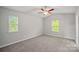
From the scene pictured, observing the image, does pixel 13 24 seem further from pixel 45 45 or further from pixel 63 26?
pixel 63 26

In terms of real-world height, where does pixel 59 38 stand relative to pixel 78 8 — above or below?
below

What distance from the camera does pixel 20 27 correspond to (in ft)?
8.03

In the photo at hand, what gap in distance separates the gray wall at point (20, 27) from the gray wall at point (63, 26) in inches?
6.9

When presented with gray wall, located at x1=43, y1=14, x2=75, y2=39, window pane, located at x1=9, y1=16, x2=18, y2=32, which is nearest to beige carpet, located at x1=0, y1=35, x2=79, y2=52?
gray wall, located at x1=43, y1=14, x2=75, y2=39

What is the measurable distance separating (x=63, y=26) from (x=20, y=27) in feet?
3.32

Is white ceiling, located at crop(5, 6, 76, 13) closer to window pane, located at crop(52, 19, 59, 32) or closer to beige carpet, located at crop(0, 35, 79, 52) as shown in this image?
window pane, located at crop(52, 19, 59, 32)

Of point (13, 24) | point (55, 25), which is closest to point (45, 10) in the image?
point (55, 25)

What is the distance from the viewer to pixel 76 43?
2.38m

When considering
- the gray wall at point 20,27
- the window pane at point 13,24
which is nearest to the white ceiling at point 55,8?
the gray wall at point 20,27

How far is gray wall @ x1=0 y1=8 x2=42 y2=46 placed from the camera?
237 cm
